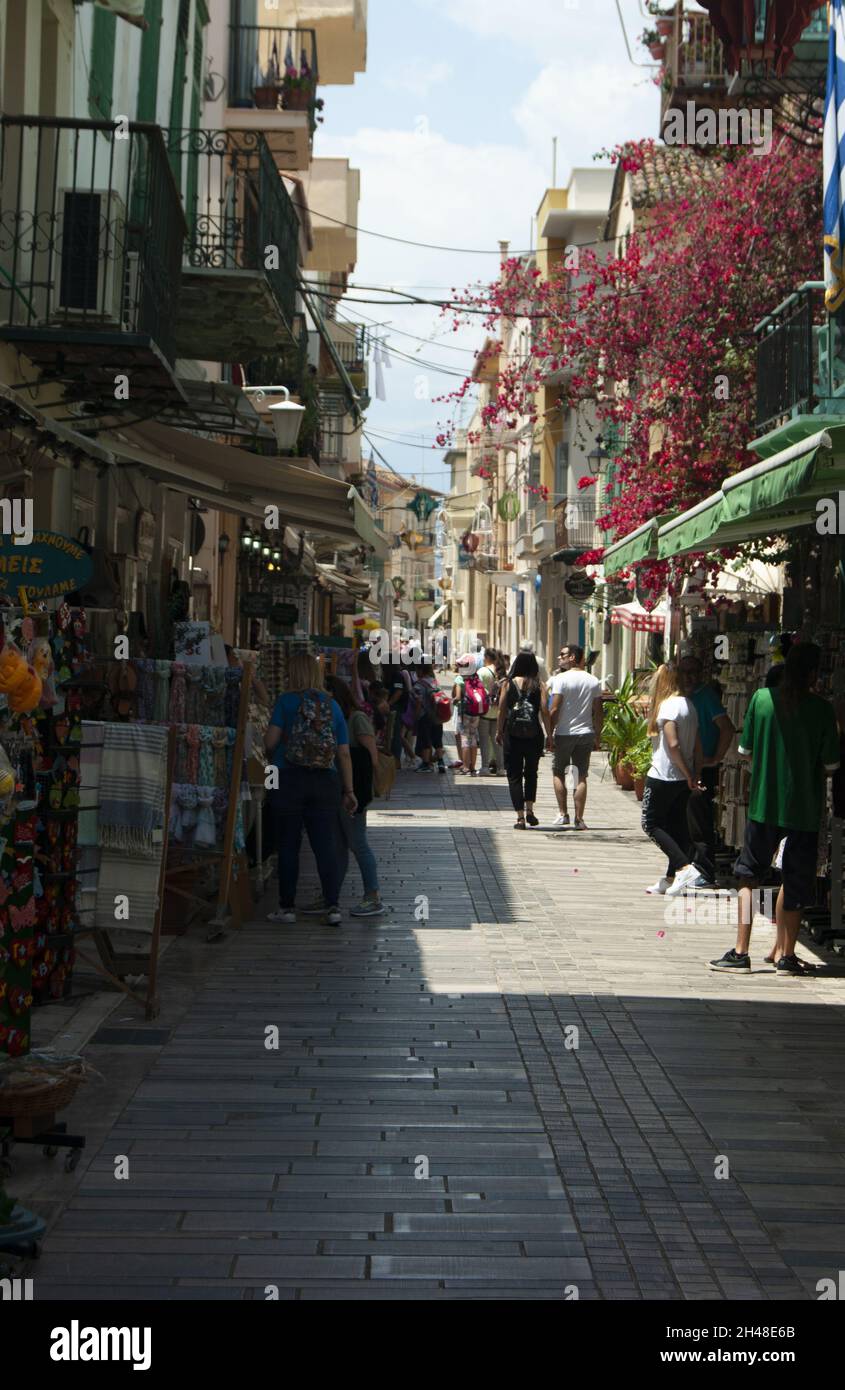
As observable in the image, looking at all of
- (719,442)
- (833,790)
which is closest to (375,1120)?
(833,790)

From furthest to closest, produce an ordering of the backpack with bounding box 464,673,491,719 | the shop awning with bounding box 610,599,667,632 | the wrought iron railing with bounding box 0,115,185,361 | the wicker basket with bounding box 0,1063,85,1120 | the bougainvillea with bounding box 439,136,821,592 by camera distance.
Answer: the shop awning with bounding box 610,599,667,632 < the backpack with bounding box 464,673,491,719 < the bougainvillea with bounding box 439,136,821,592 < the wrought iron railing with bounding box 0,115,185,361 < the wicker basket with bounding box 0,1063,85,1120

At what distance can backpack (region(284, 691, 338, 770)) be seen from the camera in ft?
36.6

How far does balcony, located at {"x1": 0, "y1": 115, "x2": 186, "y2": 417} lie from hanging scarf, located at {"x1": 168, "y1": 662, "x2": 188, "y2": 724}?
89.7 inches

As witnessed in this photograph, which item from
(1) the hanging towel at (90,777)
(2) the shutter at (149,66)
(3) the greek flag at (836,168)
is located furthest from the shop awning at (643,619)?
(1) the hanging towel at (90,777)

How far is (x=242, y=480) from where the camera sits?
49.4 ft

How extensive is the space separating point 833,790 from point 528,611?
46.2m

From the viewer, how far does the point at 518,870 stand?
14352 mm

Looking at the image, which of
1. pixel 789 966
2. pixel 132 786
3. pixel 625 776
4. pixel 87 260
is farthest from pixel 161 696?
pixel 625 776


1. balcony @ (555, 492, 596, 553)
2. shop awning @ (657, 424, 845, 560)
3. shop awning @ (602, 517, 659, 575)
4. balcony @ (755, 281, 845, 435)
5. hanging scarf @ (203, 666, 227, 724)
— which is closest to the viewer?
shop awning @ (657, 424, 845, 560)

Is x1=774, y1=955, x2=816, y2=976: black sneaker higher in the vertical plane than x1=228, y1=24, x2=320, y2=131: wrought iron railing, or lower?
lower

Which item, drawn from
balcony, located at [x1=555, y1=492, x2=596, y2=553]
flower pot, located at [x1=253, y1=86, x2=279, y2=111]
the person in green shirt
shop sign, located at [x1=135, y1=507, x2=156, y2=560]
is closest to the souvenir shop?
the person in green shirt

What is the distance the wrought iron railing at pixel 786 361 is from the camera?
13742mm

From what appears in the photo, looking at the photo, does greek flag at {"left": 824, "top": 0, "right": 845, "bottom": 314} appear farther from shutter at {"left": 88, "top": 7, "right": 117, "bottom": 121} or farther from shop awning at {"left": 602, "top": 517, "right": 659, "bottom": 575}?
shutter at {"left": 88, "top": 7, "right": 117, "bottom": 121}

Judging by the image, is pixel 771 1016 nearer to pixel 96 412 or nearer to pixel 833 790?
pixel 833 790
